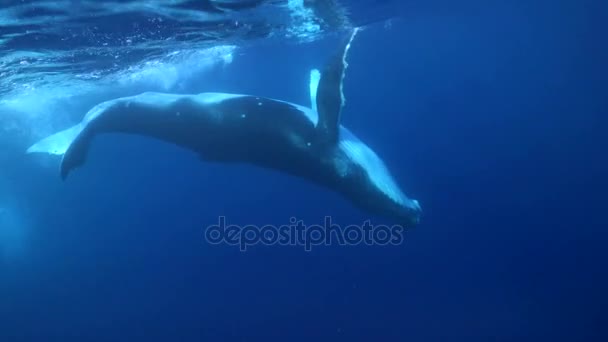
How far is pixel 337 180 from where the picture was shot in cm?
911

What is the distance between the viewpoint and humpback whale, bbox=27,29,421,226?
882cm

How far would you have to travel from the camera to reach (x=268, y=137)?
29.8 feet

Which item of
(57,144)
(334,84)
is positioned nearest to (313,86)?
(334,84)

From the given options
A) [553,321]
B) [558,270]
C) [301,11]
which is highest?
[301,11]

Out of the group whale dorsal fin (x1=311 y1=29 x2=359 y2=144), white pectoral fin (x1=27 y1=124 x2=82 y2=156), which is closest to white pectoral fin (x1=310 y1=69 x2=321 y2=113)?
whale dorsal fin (x1=311 y1=29 x2=359 y2=144)

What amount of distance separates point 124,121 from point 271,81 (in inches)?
1491

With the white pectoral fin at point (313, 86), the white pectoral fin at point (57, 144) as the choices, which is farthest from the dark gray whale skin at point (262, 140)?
the white pectoral fin at point (57, 144)

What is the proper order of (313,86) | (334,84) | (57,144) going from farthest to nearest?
(57,144), (313,86), (334,84)

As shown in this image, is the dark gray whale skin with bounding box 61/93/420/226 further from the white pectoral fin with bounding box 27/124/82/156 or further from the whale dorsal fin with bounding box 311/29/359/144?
the white pectoral fin with bounding box 27/124/82/156

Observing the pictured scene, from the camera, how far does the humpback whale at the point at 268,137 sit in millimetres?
8820

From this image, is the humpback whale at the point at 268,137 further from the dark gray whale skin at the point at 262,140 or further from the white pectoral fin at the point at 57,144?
the white pectoral fin at the point at 57,144

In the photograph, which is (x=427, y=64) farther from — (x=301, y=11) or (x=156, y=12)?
(x=156, y=12)

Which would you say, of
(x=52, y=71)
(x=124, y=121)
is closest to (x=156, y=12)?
(x=124, y=121)

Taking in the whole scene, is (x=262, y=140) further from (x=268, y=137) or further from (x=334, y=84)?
(x=334, y=84)
